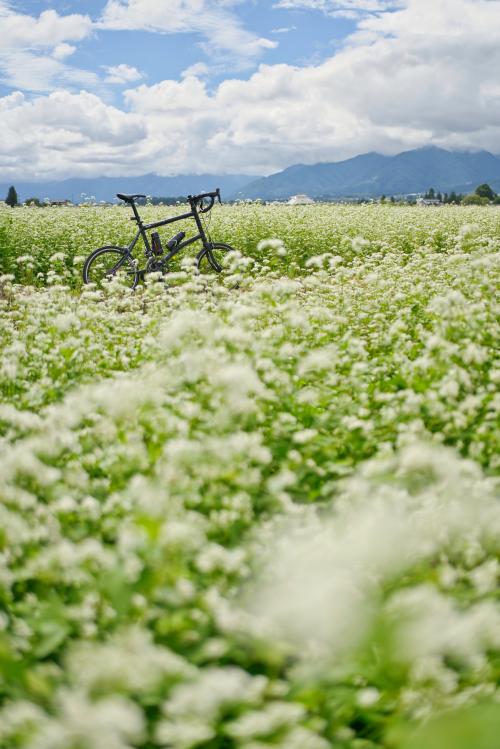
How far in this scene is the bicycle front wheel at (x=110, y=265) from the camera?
40.7 ft

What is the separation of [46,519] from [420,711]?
6.86ft

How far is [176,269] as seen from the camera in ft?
52.0

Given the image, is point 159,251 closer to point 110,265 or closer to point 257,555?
point 110,265

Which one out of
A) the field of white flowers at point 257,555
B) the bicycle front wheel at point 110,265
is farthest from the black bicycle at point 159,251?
the field of white flowers at point 257,555

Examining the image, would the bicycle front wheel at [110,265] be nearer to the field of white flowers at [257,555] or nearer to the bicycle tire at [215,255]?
the bicycle tire at [215,255]

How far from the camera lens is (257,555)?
315cm

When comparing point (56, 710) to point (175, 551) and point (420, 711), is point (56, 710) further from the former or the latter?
point (420, 711)

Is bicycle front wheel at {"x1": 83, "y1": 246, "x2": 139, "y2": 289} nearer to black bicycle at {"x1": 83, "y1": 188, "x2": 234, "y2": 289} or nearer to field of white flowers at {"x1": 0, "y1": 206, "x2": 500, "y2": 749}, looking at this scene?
black bicycle at {"x1": 83, "y1": 188, "x2": 234, "y2": 289}

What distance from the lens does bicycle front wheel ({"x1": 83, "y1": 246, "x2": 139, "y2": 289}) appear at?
12.4 m

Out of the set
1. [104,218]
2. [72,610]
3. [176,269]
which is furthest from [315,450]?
[104,218]

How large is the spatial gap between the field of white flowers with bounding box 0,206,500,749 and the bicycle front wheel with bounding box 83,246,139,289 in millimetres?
6879

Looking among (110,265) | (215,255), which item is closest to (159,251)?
(215,255)

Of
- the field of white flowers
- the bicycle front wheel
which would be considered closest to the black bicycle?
the bicycle front wheel

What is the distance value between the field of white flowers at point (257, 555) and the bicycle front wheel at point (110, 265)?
22.6ft
